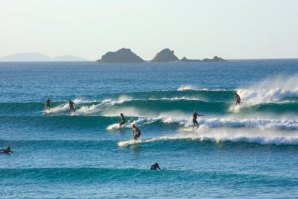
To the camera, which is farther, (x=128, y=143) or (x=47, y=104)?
(x=47, y=104)

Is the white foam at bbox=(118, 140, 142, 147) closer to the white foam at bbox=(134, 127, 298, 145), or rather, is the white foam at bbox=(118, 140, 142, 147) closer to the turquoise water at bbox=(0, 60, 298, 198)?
the turquoise water at bbox=(0, 60, 298, 198)

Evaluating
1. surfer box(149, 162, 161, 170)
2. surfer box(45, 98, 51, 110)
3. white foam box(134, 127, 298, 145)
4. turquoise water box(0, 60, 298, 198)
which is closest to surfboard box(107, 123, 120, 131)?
turquoise water box(0, 60, 298, 198)

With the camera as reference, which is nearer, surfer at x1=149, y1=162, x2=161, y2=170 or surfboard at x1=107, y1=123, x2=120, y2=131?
surfer at x1=149, y1=162, x2=161, y2=170

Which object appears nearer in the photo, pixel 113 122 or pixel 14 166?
pixel 14 166

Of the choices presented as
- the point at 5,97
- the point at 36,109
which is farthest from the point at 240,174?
the point at 5,97

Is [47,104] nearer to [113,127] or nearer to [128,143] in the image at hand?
[113,127]

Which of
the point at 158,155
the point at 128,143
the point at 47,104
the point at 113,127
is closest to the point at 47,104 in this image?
the point at 47,104

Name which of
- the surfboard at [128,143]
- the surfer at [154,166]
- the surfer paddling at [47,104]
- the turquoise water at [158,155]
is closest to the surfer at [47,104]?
the surfer paddling at [47,104]

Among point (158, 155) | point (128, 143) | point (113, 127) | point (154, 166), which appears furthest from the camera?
point (113, 127)

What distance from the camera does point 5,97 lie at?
6347cm

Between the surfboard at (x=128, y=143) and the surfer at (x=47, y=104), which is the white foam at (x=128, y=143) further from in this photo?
the surfer at (x=47, y=104)

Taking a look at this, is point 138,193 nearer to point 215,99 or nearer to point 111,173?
point 111,173

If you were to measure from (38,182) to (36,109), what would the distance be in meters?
23.3

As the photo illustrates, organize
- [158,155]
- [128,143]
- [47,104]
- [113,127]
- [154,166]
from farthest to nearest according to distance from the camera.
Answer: [47,104] → [113,127] → [128,143] → [158,155] → [154,166]
